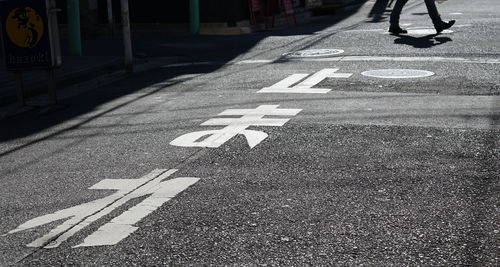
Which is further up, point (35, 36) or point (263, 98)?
point (35, 36)

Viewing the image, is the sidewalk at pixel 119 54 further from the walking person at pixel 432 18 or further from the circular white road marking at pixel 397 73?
the circular white road marking at pixel 397 73

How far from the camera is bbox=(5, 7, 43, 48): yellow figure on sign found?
33.2ft

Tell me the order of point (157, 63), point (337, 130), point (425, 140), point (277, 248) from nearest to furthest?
point (277, 248), point (425, 140), point (337, 130), point (157, 63)

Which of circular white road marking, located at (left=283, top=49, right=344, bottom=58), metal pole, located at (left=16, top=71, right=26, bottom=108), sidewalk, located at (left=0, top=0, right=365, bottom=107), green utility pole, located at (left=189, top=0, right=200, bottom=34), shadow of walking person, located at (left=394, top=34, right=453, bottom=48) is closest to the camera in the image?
metal pole, located at (left=16, top=71, right=26, bottom=108)

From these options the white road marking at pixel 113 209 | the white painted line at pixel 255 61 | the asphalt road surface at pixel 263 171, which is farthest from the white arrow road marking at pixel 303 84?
the white road marking at pixel 113 209

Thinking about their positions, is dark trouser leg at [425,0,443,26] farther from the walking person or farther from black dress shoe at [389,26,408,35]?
black dress shoe at [389,26,408,35]

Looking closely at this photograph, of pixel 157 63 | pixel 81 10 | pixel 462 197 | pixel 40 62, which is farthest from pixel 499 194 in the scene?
pixel 81 10

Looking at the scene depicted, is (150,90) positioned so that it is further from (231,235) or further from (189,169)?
Result: (231,235)

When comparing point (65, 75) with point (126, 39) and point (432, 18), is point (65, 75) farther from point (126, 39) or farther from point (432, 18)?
point (432, 18)

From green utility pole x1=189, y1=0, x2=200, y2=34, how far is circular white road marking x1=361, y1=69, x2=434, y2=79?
9175 millimetres

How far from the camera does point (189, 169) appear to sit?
6781 mm

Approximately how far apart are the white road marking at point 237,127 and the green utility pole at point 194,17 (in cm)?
1157

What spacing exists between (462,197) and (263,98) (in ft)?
15.6

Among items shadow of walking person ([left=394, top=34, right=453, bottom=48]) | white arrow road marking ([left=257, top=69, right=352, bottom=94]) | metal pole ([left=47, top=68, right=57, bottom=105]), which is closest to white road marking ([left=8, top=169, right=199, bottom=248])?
metal pole ([left=47, top=68, right=57, bottom=105])
